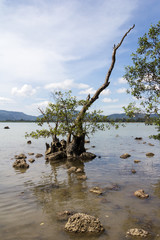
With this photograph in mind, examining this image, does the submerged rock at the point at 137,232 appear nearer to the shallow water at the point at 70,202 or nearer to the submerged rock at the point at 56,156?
the shallow water at the point at 70,202

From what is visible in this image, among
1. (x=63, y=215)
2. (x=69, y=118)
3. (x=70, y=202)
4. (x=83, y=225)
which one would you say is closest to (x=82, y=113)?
(x=69, y=118)

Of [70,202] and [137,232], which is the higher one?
[137,232]

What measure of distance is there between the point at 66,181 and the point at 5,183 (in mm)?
5300

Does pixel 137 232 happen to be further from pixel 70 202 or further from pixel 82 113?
pixel 82 113

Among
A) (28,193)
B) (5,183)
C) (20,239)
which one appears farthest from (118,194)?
(5,183)

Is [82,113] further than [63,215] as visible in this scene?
Yes

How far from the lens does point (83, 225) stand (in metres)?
8.61

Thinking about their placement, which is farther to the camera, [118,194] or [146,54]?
[146,54]

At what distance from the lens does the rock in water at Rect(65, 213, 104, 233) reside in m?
8.48

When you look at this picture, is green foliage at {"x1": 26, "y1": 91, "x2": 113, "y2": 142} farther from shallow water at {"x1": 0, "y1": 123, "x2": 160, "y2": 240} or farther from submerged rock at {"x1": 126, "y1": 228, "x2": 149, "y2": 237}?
submerged rock at {"x1": 126, "y1": 228, "x2": 149, "y2": 237}

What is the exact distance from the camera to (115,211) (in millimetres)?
10750

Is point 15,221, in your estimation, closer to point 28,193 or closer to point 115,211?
point 28,193

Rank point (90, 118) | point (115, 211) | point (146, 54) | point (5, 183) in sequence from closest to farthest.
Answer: point (115, 211), point (5, 183), point (146, 54), point (90, 118)

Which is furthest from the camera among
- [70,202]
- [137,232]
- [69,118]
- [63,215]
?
[69,118]
